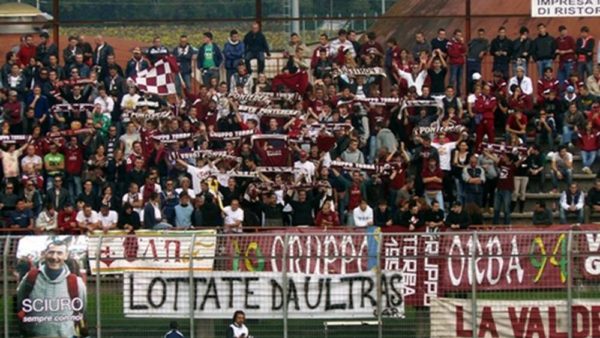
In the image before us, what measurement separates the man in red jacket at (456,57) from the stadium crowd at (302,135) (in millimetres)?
29

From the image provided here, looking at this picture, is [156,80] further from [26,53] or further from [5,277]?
[5,277]

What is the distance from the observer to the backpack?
88.1 feet

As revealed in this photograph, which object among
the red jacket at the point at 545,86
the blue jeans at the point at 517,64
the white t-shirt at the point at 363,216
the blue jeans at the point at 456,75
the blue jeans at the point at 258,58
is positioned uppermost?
the blue jeans at the point at 258,58

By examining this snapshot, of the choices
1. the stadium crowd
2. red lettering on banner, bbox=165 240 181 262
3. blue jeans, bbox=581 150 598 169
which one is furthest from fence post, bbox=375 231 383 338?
blue jeans, bbox=581 150 598 169

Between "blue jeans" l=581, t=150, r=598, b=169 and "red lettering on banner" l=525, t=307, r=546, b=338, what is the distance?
8.65 metres

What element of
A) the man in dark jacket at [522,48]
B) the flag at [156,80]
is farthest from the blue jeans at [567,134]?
the flag at [156,80]

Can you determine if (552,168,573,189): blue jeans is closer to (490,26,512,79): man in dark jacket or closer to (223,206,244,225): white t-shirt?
(490,26,512,79): man in dark jacket

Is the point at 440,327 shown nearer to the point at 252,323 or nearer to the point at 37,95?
the point at 252,323

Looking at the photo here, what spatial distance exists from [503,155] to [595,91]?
3454 millimetres

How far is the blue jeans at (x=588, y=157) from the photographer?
3434 cm

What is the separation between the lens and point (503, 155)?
33562 millimetres

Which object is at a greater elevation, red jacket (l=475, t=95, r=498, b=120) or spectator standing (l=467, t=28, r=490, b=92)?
spectator standing (l=467, t=28, r=490, b=92)

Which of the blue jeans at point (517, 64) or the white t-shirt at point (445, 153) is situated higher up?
the blue jeans at point (517, 64)

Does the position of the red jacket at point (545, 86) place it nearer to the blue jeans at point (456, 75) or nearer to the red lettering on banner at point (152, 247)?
the blue jeans at point (456, 75)
